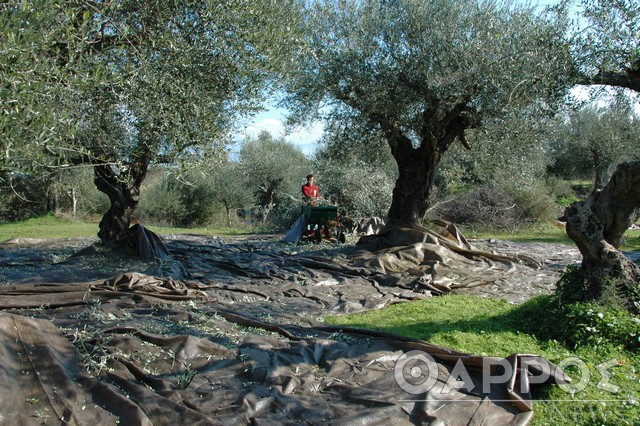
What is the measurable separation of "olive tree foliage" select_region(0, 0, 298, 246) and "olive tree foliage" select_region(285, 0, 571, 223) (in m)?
1.55

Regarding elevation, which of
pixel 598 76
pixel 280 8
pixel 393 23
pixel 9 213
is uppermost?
pixel 393 23

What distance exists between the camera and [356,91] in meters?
10.7

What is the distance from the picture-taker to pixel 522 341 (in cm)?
584

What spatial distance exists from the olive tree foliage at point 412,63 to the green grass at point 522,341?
3.41 m

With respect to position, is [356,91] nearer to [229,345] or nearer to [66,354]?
[229,345]

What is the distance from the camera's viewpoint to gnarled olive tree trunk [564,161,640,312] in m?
5.96

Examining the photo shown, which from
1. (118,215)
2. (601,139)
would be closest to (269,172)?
(118,215)

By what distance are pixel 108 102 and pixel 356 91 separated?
5196mm

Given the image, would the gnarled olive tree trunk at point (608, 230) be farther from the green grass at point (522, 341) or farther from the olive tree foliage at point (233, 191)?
the olive tree foliage at point (233, 191)

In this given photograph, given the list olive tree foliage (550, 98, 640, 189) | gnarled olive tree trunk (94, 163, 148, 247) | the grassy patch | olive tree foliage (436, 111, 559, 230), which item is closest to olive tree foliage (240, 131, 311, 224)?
olive tree foliage (436, 111, 559, 230)

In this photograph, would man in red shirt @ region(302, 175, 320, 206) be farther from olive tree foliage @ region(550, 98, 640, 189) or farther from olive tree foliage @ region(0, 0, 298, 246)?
olive tree foliage @ region(550, 98, 640, 189)

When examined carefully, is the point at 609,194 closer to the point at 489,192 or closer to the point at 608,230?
the point at 608,230

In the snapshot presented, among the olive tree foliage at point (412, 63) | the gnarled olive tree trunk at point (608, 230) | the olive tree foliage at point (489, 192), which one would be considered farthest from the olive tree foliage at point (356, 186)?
the gnarled olive tree trunk at point (608, 230)

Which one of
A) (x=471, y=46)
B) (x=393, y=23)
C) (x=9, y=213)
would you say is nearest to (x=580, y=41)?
(x=471, y=46)
